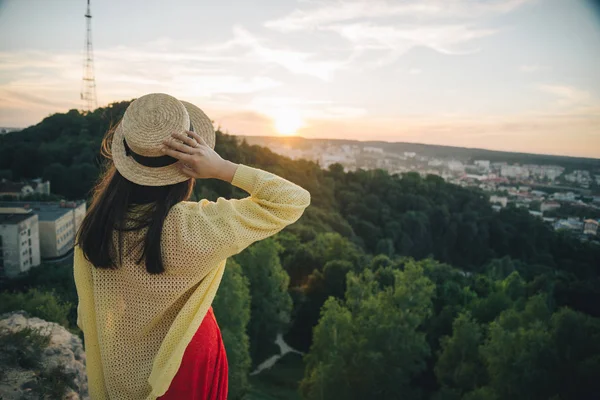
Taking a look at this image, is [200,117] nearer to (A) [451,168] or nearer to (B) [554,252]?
(B) [554,252]

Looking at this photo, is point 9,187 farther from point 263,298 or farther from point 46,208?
point 263,298

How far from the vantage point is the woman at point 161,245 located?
5.34 ft

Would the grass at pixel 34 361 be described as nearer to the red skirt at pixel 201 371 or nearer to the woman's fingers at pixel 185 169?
the red skirt at pixel 201 371

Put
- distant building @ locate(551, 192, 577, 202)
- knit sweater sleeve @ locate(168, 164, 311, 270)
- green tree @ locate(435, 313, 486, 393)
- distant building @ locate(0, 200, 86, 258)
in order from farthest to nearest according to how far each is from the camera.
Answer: distant building @ locate(551, 192, 577, 202) < distant building @ locate(0, 200, 86, 258) < green tree @ locate(435, 313, 486, 393) < knit sweater sleeve @ locate(168, 164, 311, 270)

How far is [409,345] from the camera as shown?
1204 centimetres

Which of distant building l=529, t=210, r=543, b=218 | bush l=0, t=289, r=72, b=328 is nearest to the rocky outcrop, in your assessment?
bush l=0, t=289, r=72, b=328

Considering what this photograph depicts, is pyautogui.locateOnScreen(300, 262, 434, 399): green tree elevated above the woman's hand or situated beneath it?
situated beneath

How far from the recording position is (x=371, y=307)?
12.7 meters

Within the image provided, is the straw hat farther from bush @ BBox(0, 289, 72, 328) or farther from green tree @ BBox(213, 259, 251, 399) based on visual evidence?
green tree @ BBox(213, 259, 251, 399)

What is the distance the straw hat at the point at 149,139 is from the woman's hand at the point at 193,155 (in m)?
0.02

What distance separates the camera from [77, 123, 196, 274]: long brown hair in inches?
63.7

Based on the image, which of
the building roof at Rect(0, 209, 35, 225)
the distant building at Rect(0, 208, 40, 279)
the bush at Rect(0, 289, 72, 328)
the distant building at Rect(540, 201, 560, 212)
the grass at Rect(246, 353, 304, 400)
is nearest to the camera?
the bush at Rect(0, 289, 72, 328)

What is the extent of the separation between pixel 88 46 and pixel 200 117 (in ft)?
57.6

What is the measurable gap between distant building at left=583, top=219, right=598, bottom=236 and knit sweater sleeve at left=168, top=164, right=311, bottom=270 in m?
21.1
